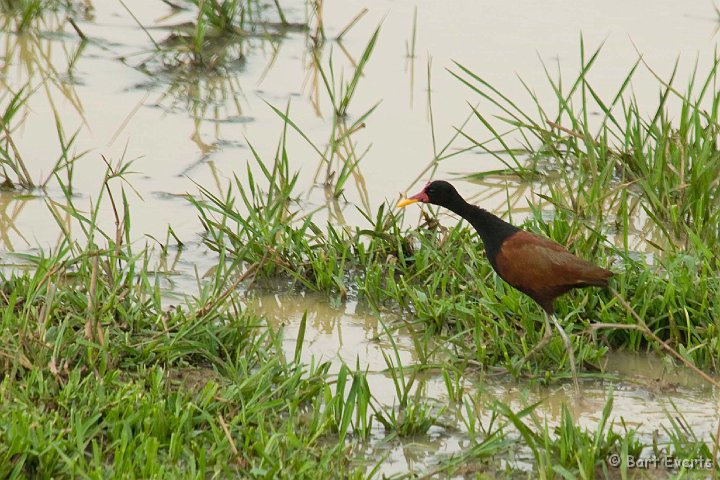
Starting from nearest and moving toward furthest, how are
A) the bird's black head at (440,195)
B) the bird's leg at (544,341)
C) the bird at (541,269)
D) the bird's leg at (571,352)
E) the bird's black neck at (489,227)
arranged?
the bird's leg at (571,352)
the bird's leg at (544,341)
the bird at (541,269)
the bird's black neck at (489,227)
the bird's black head at (440,195)

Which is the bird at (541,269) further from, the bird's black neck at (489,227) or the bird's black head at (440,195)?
the bird's black head at (440,195)

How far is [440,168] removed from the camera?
21.4ft

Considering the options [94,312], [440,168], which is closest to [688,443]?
[94,312]

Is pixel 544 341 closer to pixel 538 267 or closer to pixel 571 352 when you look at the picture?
pixel 571 352

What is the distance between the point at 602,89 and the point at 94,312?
430 centimetres

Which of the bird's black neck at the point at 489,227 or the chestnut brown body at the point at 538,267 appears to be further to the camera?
the bird's black neck at the point at 489,227

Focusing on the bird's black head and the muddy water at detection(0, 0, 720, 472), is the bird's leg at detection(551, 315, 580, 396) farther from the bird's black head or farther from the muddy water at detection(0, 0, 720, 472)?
the bird's black head

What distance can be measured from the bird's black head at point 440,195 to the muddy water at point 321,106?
1.70 feet

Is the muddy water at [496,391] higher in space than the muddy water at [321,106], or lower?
lower

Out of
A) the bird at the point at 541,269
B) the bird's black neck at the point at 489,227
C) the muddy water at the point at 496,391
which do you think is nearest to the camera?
the muddy water at the point at 496,391

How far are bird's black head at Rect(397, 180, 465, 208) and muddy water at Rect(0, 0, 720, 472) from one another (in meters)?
0.52

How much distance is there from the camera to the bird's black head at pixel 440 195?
502cm

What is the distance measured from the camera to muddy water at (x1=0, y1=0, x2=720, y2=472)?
15.8 ft

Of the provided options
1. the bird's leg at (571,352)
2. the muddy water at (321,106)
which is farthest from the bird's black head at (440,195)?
the bird's leg at (571,352)
